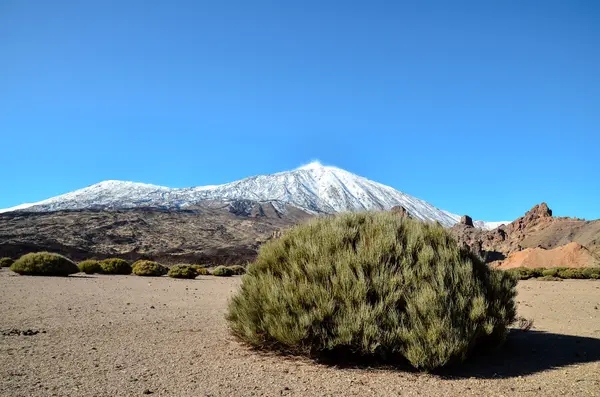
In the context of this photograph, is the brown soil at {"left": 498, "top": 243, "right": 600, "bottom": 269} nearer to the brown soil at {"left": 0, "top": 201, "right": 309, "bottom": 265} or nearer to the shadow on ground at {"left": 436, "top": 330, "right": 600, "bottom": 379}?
the brown soil at {"left": 0, "top": 201, "right": 309, "bottom": 265}

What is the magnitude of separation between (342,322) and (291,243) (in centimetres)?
189

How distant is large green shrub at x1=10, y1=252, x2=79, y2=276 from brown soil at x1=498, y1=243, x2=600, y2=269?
3578cm

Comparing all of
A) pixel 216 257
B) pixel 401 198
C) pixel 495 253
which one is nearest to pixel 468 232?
pixel 495 253

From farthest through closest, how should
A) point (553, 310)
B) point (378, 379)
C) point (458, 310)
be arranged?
point (553, 310) < point (458, 310) < point (378, 379)

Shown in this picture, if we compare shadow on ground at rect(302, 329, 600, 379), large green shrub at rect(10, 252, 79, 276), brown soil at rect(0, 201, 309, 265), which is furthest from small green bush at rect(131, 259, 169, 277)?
shadow on ground at rect(302, 329, 600, 379)

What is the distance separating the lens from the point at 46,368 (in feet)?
16.7

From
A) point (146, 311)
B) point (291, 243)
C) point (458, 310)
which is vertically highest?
point (291, 243)

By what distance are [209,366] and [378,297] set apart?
2.46 meters

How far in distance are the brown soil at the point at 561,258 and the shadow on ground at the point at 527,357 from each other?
101 feet

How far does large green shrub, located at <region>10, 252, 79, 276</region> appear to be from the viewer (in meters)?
20.3

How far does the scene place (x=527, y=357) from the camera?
Answer: 6336 mm

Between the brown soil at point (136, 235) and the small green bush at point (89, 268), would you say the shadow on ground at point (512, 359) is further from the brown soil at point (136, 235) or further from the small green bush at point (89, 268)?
the brown soil at point (136, 235)

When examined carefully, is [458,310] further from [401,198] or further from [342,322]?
[401,198]

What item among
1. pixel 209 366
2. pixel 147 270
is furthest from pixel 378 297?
pixel 147 270
